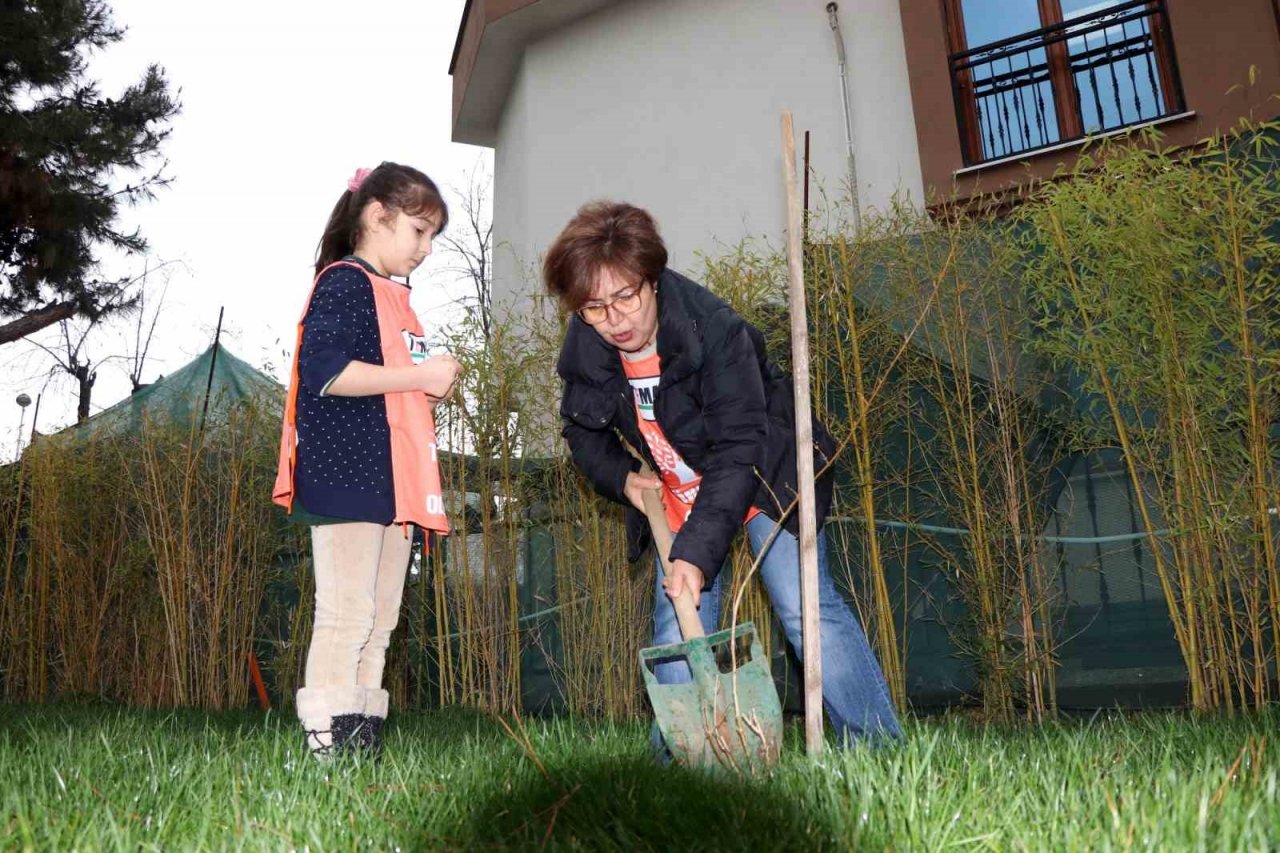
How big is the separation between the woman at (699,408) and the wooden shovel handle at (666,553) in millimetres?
37

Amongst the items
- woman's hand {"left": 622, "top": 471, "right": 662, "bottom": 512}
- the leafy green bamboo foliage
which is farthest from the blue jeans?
the leafy green bamboo foliage

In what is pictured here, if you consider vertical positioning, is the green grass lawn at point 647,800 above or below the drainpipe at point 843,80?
below

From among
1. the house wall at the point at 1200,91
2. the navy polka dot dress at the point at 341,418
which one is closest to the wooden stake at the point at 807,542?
the navy polka dot dress at the point at 341,418

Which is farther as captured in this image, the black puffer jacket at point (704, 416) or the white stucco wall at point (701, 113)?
the white stucco wall at point (701, 113)

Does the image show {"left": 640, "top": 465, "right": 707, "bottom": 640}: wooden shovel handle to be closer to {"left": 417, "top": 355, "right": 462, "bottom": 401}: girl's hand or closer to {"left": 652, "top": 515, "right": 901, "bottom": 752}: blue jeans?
{"left": 652, "top": 515, "right": 901, "bottom": 752}: blue jeans

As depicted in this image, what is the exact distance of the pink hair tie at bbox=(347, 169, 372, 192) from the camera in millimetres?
2330

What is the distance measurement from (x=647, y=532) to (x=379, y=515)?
0.63 meters

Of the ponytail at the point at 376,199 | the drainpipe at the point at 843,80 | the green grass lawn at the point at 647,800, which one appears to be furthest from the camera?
the drainpipe at the point at 843,80

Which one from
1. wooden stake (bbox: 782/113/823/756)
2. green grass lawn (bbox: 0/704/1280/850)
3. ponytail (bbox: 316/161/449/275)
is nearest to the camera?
green grass lawn (bbox: 0/704/1280/850)

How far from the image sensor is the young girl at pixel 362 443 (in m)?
2.03

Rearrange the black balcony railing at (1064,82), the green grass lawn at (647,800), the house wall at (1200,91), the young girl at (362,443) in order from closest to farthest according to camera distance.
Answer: the green grass lawn at (647,800) < the young girl at (362,443) < the house wall at (1200,91) < the black balcony railing at (1064,82)

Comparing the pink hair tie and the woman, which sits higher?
the pink hair tie

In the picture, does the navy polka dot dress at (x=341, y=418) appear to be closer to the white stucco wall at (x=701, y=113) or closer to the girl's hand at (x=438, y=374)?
the girl's hand at (x=438, y=374)

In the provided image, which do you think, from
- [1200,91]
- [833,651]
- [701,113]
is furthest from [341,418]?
[701,113]
